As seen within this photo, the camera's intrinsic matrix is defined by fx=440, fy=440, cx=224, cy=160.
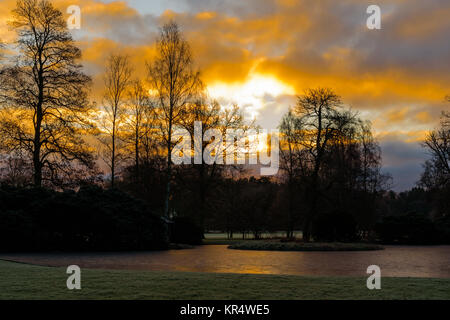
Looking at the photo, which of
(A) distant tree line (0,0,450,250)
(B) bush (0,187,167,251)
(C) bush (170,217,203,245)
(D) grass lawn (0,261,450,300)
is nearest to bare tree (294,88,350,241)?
(A) distant tree line (0,0,450,250)

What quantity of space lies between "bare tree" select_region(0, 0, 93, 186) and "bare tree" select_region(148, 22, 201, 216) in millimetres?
4263

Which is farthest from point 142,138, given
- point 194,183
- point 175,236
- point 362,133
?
point 362,133

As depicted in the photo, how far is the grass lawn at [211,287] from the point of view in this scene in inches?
282

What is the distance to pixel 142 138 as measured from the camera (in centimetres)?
3369

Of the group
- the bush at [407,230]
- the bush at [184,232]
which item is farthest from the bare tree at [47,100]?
the bush at [407,230]

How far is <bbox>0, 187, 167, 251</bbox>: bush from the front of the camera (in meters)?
20.2

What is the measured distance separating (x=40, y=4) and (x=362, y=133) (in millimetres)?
26518

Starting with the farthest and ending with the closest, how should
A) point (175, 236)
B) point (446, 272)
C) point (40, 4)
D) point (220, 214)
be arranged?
point (220, 214) → point (175, 236) → point (40, 4) → point (446, 272)

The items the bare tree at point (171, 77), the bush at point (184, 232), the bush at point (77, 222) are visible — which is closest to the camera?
the bush at point (77, 222)

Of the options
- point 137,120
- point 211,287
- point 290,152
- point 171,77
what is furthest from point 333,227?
point 211,287

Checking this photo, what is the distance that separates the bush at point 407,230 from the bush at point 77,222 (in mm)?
15677

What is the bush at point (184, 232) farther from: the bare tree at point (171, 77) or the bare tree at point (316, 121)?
the bare tree at point (316, 121)

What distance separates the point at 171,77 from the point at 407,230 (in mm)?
18385
